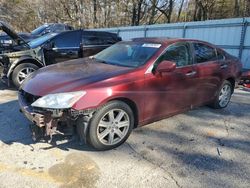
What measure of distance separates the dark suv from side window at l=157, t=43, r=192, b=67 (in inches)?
158

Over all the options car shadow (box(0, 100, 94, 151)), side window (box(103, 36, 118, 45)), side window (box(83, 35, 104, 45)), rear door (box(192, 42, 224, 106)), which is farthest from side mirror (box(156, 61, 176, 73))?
side window (box(103, 36, 118, 45))

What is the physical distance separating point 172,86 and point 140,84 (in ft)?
2.30

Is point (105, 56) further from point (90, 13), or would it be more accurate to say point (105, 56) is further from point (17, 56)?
point (90, 13)

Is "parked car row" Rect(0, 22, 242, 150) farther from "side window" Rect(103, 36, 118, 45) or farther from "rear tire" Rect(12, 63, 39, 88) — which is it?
"side window" Rect(103, 36, 118, 45)

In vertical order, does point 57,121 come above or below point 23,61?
below

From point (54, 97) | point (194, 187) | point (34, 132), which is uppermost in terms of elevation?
point (54, 97)

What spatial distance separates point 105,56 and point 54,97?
68.4 inches

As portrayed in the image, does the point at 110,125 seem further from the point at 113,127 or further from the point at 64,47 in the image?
the point at 64,47

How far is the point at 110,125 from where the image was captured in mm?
3568

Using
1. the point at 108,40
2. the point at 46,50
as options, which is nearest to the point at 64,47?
the point at 46,50

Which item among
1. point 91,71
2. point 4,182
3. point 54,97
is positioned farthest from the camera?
point 91,71

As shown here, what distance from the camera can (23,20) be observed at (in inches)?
1167

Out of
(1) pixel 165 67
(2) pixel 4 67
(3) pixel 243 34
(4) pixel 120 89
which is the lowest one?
(2) pixel 4 67

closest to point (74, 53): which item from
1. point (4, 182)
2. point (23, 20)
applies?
point (4, 182)
